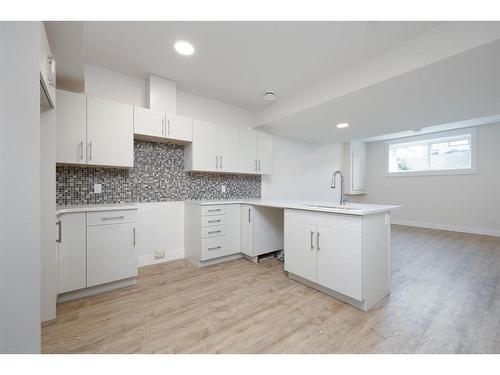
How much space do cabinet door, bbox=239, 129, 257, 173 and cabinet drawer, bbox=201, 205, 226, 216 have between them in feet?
2.63

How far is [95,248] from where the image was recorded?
202cm

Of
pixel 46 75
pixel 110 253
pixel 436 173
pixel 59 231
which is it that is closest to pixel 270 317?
pixel 110 253

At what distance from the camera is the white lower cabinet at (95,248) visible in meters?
1.89

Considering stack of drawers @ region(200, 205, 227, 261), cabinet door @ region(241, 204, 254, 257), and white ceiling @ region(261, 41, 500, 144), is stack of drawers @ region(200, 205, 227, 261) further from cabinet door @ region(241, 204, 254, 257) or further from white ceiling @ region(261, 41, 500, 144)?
white ceiling @ region(261, 41, 500, 144)

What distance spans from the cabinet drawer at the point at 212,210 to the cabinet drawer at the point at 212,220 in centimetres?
5

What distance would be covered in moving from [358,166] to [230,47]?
17.8 feet

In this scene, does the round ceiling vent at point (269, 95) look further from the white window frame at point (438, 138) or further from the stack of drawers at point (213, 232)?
the white window frame at point (438, 138)

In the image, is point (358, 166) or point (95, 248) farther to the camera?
point (358, 166)

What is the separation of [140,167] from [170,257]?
1.32 meters

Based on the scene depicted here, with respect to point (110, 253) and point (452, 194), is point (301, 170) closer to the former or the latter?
point (452, 194)

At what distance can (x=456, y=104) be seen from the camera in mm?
2533

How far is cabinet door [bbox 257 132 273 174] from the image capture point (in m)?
3.60

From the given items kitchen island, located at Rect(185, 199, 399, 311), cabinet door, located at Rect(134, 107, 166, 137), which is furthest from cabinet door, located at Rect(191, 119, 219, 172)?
kitchen island, located at Rect(185, 199, 399, 311)
